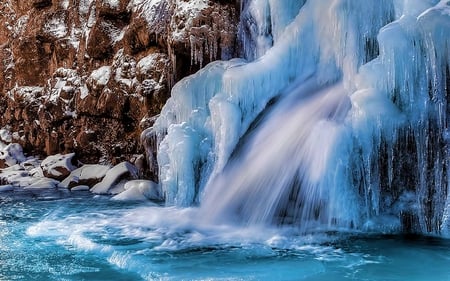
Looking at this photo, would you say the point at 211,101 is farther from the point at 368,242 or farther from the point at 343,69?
the point at 368,242

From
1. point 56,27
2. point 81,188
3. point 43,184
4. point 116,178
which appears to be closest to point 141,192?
point 116,178

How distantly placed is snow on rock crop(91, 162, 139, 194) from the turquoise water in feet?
11.3

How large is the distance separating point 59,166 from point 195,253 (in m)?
8.44

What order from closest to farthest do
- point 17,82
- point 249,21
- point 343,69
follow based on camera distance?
point 343,69 → point 249,21 → point 17,82

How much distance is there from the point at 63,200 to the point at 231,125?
4072mm

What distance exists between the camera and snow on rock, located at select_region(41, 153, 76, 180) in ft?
41.5

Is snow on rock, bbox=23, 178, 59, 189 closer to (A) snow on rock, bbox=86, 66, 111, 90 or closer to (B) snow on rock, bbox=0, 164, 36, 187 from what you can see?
(B) snow on rock, bbox=0, 164, 36, 187

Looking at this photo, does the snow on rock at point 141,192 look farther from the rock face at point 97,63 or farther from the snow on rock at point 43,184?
the snow on rock at point 43,184

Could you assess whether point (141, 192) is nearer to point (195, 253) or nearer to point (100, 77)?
point (100, 77)

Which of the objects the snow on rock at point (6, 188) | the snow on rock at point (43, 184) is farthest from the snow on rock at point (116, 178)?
the snow on rock at point (6, 188)

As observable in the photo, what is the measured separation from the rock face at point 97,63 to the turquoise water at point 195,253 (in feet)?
13.5

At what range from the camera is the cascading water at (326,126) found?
5.96 m

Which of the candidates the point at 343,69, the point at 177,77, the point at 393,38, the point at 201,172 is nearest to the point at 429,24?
the point at 393,38

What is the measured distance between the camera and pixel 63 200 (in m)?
9.90
